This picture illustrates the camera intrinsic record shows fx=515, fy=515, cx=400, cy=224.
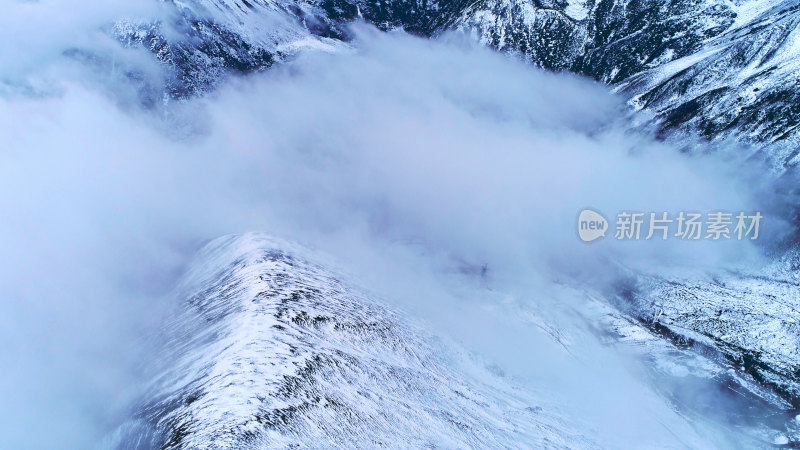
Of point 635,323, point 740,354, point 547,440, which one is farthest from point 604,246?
point 547,440

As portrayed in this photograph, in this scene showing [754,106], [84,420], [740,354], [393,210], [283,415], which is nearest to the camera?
[283,415]

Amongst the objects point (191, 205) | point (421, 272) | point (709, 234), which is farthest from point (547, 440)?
point (191, 205)

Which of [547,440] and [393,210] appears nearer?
[547,440]

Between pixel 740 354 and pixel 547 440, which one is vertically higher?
pixel 740 354

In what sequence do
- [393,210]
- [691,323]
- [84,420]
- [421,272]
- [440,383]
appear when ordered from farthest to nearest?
[393,210], [421,272], [691,323], [440,383], [84,420]

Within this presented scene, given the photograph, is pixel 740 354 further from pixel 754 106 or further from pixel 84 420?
pixel 84 420

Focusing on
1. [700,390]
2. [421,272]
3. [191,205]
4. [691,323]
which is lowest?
[191,205]
